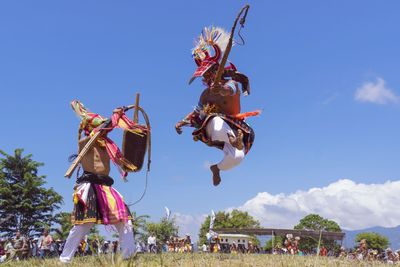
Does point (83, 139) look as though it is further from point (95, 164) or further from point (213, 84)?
point (213, 84)

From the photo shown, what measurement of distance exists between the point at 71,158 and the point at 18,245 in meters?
6.61

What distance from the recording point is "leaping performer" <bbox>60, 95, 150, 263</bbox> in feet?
25.0

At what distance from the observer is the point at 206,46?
7.95 m

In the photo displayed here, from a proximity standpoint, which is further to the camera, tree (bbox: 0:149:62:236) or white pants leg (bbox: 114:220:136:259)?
tree (bbox: 0:149:62:236)

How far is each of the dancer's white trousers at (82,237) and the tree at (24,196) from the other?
22885 mm

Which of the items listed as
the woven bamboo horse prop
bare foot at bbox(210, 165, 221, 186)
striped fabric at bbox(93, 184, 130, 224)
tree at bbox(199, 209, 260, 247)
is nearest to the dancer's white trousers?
striped fabric at bbox(93, 184, 130, 224)

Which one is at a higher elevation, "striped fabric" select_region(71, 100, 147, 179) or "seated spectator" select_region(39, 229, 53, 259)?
"striped fabric" select_region(71, 100, 147, 179)

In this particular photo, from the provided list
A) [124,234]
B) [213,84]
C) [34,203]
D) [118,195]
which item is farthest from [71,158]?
[34,203]

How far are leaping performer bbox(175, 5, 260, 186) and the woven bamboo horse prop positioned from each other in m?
0.72

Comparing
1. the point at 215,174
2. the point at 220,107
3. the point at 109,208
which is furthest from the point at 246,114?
the point at 109,208

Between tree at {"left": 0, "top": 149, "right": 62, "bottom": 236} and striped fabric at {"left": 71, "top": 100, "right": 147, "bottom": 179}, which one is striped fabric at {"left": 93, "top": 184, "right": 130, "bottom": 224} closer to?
striped fabric at {"left": 71, "top": 100, "right": 147, "bottom": 179}

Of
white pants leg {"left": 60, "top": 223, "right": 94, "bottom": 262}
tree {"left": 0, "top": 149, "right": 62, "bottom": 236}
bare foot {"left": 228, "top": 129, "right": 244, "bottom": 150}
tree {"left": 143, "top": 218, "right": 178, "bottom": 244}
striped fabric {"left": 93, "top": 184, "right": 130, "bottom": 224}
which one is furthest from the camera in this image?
tree {"left": 0, "top": 149, "right": 62, "bottom": 236}

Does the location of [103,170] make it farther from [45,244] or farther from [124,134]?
[45,244]

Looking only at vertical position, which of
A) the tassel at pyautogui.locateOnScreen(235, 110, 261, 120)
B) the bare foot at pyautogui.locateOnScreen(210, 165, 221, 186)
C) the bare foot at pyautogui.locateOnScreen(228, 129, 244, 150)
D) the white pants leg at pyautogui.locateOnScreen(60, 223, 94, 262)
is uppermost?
the tassel at pyautogui.locateOnScreen(235, 110, 261, 120)
